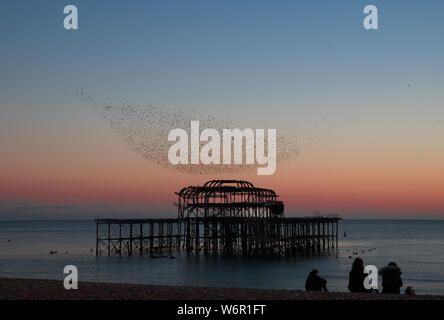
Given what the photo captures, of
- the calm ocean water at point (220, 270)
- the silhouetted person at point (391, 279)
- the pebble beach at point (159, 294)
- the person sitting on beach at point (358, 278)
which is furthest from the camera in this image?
the calm ocean water at point (220, 270)

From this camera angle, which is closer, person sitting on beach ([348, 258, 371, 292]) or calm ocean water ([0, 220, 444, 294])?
person sitting on beach ([348, 258, 371, 292])

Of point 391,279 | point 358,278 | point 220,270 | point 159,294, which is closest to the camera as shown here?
point 159,294

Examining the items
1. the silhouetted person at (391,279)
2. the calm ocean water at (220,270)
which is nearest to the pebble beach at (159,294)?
the silhouetted person at (391,279)

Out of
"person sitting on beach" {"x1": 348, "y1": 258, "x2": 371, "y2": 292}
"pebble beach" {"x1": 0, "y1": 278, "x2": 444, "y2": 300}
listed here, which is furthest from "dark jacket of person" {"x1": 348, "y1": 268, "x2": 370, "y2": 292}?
"pebble beach" {"x1": 0, "y1": 278, "x2": 444, "y2": 300}

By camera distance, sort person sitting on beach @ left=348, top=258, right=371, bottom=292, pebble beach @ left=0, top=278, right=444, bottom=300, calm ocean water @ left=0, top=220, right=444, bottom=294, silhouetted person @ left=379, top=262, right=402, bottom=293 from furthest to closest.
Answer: calm ocean water @ left=0, top=220, right=444, bottom=294 → silhouetted person @ left=379, top=262, right=402, bottom=293 → person sitting on beach @ left=348, top=258, right=371, bottom=292 → pebble beach @ left=0, top=278, right=444, bottom=300

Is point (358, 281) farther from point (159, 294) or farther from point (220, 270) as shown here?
point (220, 270)

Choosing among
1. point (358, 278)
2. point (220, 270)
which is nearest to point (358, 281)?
point (358, 278)

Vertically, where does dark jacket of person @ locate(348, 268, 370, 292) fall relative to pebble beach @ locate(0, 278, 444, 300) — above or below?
above

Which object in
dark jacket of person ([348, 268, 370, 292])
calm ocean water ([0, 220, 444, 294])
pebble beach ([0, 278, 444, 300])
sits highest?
dark jacket of person ([348, 268, 370, 292])

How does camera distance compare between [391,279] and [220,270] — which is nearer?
[391,279]

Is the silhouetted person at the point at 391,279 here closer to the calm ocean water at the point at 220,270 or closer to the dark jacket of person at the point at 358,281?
the dark jacket of person at the point at 358,281

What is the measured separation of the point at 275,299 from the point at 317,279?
2728 millimetres

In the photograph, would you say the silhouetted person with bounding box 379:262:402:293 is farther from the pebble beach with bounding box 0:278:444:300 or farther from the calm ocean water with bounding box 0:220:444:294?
the calm ocean water with bounding box 0:220:444:294
